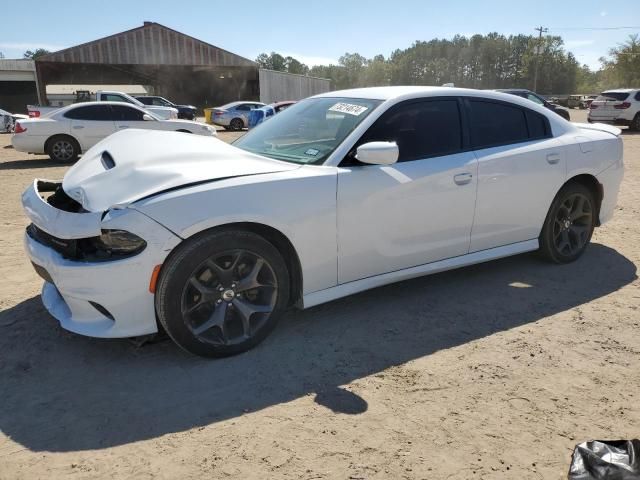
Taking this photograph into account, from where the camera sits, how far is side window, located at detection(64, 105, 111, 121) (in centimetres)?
1223

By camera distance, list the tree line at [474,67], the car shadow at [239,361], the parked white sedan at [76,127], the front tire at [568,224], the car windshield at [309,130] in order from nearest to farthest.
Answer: the car shadow at [239,361] < the car windshield at [309,130] < the front tire at [568,224] < the parked white sedan at [76,127] < the tree line at [474,67]

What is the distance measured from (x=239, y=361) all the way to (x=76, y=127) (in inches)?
432

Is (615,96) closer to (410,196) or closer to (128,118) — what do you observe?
(128,118)

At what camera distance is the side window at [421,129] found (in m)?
3.64

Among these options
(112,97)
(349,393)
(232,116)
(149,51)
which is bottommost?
(349,393)

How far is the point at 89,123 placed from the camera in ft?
40.5

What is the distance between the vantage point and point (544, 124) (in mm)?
4484

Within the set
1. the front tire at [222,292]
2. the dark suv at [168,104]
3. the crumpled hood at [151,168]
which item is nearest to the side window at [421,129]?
the crumpled hood at [151,168]

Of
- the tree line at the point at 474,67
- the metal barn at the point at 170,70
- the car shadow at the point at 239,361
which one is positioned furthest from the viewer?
the tree line at the point at 474,67

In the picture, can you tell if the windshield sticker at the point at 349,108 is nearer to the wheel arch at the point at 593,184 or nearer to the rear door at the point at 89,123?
the wheel arch at the point at 593,184

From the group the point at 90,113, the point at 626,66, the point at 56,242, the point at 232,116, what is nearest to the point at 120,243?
the point at 56,242

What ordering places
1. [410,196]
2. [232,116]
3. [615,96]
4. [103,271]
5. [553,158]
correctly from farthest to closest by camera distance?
[232,116] → [615,96] → [553,158] → [410,196] → [103,271]

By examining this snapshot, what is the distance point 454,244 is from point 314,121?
141 centimetres

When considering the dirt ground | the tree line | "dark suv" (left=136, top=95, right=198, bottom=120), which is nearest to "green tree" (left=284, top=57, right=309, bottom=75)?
the tree line
